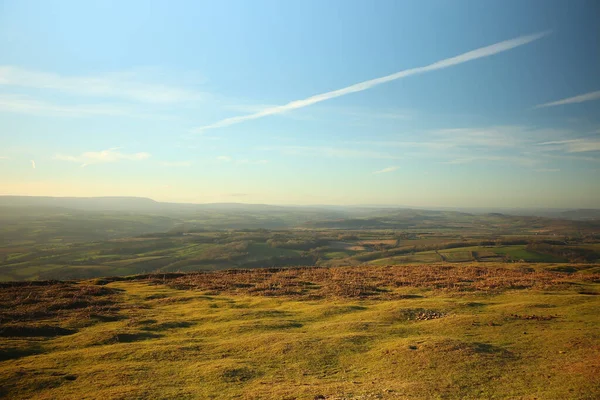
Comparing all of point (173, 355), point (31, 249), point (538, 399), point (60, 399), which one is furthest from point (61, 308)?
point (31, 249)

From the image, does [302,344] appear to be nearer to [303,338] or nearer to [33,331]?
[303,338]

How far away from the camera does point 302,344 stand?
54.5ft

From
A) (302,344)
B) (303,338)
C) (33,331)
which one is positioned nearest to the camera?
(302,344)

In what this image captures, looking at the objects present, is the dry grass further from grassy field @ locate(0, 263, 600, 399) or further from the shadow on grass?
the shadow on grass

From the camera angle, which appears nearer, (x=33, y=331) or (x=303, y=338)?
(x=303, y=338)

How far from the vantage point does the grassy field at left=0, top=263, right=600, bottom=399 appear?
38.9ft

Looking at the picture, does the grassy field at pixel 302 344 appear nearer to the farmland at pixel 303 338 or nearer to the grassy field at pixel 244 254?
the farmland at pixel 303 338

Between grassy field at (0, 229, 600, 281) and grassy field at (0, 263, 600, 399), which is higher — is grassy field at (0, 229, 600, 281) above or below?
below

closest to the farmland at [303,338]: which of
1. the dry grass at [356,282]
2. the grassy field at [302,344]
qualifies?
the grassy field at [302,344]

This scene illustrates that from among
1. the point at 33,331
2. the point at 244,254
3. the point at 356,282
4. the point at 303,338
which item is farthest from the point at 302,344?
the point at 244,254

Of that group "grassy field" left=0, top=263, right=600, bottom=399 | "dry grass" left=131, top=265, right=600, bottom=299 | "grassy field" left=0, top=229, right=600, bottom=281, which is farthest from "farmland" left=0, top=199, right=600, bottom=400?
"grassy field" left=0, top=229, right=600, bottom=281

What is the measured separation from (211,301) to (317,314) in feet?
34.5

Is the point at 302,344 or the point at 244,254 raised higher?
the point at 302,344

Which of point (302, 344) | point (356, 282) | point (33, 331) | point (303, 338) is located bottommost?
point (356, 282)
